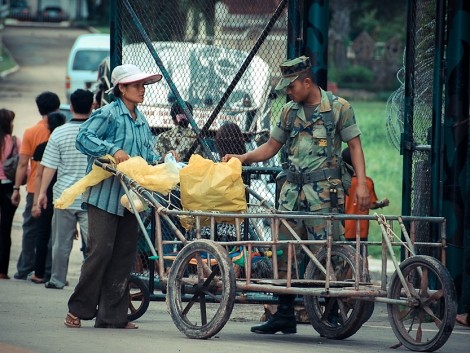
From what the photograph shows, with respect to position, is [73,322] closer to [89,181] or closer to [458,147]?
[89,181]

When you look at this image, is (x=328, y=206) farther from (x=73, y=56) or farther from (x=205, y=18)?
(x=73, y=56)

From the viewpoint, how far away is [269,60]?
10.3 meters

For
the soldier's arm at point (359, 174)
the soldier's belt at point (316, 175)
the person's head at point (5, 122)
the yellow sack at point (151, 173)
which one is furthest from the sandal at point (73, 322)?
the person's head at point (5, 122)

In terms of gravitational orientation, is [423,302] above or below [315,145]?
below

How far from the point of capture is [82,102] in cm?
1184

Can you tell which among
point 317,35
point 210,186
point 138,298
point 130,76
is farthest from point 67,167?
point 210,186

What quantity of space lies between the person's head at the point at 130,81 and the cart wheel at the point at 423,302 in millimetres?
2200

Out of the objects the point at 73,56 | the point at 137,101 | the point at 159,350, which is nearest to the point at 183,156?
the point at 137,101

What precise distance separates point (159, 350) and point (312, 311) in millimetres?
1505

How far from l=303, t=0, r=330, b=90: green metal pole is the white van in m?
22.6

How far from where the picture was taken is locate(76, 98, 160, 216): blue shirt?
8.75 metres

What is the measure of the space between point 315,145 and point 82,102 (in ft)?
12.0

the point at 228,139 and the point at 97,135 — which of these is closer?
the point at 97,135

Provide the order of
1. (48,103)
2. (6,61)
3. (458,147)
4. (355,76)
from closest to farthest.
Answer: (458,147) → (48,103) → (6,61) → (355,76)
